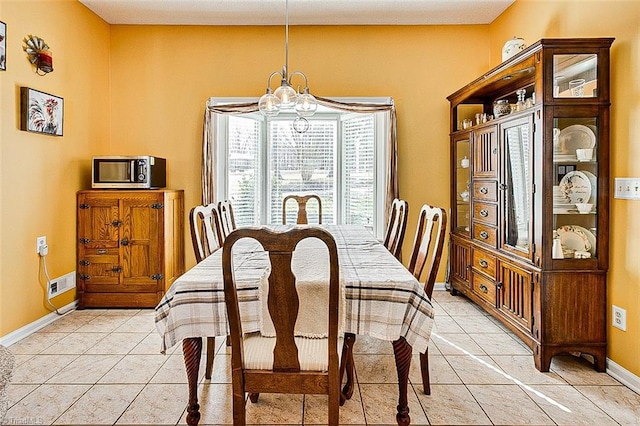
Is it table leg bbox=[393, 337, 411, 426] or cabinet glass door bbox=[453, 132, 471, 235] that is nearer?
table leg bbox=[393, 337, 411, 426]

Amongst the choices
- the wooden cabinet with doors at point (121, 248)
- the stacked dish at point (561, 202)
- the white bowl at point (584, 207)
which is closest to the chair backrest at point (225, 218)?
the wooden cabinet with doors at point (121, 248)

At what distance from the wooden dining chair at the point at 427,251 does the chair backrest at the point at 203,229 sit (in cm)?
125

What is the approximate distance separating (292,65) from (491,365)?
3.33 meters

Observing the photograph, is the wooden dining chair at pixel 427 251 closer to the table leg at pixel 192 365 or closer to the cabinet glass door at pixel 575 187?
the cabinet glass door at pixel 575 187

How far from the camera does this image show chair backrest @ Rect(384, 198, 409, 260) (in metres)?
3.12

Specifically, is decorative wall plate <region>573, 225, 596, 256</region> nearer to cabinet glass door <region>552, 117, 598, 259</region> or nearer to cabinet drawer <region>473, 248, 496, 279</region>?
cabinet glass door <region>552, 117, 598, 259</region>

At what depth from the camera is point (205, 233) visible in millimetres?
2836

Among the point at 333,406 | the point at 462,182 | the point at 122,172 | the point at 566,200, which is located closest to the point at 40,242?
the point at 122,172

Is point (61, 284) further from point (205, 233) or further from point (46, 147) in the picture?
point (205, 233)

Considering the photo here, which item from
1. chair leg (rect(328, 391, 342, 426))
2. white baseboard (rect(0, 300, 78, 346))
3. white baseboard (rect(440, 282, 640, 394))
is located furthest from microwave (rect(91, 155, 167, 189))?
white baseboard (rect(440, 282, 640, 394))

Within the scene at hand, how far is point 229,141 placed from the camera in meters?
4.58

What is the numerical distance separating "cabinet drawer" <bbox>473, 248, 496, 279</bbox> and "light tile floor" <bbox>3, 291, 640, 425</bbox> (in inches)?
19.8

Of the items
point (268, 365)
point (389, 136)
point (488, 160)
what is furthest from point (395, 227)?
point (268, 365)

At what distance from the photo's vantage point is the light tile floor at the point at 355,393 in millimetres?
2143
